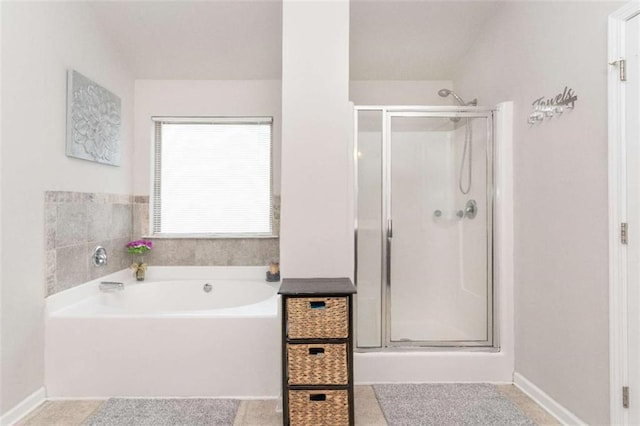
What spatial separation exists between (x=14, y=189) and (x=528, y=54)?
10.1 feet

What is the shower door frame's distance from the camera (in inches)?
89.7

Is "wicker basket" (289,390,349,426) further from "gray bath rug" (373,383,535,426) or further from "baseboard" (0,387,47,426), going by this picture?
"baseboard" (0,387,47,426)

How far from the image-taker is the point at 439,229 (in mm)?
2617

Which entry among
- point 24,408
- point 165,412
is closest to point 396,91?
point 165,412

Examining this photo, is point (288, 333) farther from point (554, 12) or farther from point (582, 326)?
point (554, 12)

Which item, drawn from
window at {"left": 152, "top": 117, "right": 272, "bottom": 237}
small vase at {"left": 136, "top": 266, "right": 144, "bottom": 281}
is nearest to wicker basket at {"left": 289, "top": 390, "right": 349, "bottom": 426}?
window at {"left": 152, "top": 117, "right": 272, "bottom": 237}

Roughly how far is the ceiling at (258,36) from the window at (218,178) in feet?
1.68

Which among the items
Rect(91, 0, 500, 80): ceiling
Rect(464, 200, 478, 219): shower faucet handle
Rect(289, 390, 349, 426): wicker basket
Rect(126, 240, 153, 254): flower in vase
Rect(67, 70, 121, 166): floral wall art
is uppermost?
Rect(91, 0, 500, 80): ceiling

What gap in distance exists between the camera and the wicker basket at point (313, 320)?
5.37 feet

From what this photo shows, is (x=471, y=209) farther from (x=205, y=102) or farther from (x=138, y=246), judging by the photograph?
(x=138, y=246)

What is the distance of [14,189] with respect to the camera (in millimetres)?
1802

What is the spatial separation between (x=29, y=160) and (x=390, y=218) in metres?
2.20

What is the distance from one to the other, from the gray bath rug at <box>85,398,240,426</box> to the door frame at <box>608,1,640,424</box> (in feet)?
6.13

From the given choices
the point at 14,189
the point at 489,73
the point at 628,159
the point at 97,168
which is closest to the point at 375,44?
the point at 489,73
